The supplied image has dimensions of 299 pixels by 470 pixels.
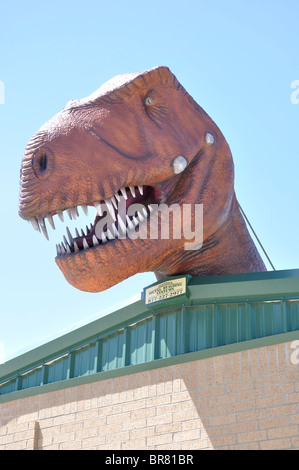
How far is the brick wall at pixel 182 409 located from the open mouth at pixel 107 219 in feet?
5.12

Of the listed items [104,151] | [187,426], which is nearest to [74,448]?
[187,426]

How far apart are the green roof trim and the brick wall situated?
0.45 feet

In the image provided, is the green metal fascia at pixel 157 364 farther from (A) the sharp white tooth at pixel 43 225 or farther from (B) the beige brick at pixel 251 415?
(A) the sharp white tooth at pixel 43 225

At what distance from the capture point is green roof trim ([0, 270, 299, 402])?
6.66 meters

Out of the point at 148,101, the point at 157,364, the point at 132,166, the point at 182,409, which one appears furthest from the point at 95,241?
the point at 182,409

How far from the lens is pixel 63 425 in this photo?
7.98 metres

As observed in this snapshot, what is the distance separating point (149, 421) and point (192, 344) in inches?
33.9

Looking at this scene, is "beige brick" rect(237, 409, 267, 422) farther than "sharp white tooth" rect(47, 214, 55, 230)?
Yes

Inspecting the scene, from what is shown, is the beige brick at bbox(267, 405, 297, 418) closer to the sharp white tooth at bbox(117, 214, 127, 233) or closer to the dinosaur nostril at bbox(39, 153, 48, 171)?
the sharp white tooth at bbox(117, 214, 127, 233)

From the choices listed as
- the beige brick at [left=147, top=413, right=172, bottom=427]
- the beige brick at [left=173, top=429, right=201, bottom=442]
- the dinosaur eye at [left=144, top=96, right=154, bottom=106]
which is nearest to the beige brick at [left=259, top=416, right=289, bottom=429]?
the beige brick at [left=173, top=429, right=201, bottom=442]

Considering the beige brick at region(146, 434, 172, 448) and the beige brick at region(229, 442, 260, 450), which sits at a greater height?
the beige brick at region(146, 434, 172, 448)

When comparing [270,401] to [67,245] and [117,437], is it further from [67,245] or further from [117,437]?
[67,245]

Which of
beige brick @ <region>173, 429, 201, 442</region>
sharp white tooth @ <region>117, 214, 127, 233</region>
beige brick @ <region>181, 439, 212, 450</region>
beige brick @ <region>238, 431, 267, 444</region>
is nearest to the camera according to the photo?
sharp white tooth @ <region>117, 214, 127, 233</region>

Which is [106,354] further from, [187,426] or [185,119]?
[185,119]
